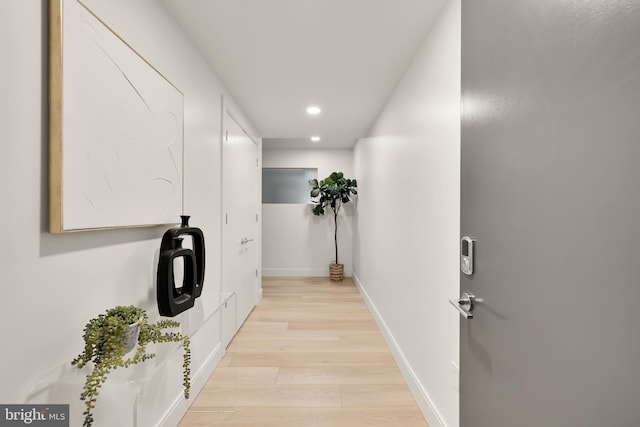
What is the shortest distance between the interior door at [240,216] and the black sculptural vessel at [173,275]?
0.73m

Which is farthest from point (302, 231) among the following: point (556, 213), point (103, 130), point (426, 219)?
point (556, 213)

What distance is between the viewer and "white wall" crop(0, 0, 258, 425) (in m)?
0.82

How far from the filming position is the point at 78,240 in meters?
1.06

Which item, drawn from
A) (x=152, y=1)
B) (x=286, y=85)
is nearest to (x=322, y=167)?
(x=286, y=85)

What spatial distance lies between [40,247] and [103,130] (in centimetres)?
47

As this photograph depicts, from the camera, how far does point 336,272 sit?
5316 mm

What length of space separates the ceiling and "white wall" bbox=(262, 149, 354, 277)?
93.0 inches

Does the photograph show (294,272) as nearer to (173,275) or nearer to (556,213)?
(173,275)

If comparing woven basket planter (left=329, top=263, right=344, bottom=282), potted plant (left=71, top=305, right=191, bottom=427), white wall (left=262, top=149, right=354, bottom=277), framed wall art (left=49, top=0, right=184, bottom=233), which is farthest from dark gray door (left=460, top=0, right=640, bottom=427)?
white wall (left=262, top=149, right=354, bottom=277)

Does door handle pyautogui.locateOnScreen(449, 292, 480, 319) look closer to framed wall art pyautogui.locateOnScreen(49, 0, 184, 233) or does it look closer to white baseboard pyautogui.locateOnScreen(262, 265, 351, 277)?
framed wall art pyautogui.locateOnScreen(49, 0, 184, 233)

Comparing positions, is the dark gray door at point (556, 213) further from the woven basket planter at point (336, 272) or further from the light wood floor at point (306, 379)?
the woven basket planter at point (336, 272)

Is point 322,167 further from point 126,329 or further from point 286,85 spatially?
point 126,329

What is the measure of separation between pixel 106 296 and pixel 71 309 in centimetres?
17

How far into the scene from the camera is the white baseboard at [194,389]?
1705mm
